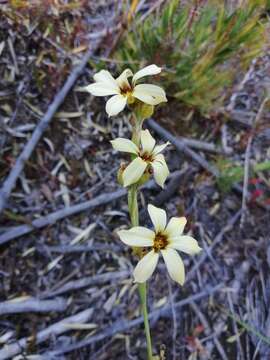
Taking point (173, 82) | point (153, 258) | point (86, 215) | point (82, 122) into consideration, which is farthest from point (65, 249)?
point (173, 82)

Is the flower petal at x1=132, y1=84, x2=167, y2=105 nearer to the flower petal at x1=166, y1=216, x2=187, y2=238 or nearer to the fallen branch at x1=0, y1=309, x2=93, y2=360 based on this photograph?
the flower petal at x1=166, y1=216, x2=187, y2=238

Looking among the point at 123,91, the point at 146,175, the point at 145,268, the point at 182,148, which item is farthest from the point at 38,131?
the point at 145,268

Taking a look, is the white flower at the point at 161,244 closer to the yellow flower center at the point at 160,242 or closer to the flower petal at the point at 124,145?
the yellow flower center at the point at 160,242

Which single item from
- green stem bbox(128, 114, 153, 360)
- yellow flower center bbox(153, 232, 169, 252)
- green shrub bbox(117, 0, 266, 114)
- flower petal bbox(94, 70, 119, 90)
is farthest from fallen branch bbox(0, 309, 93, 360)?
green shrub bbox(117, 0, 266, 114)

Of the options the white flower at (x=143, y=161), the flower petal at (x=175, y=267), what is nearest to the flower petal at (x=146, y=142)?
the white flower at (x=143, y=161)

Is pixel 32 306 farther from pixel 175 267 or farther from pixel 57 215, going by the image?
pixel 175 267
